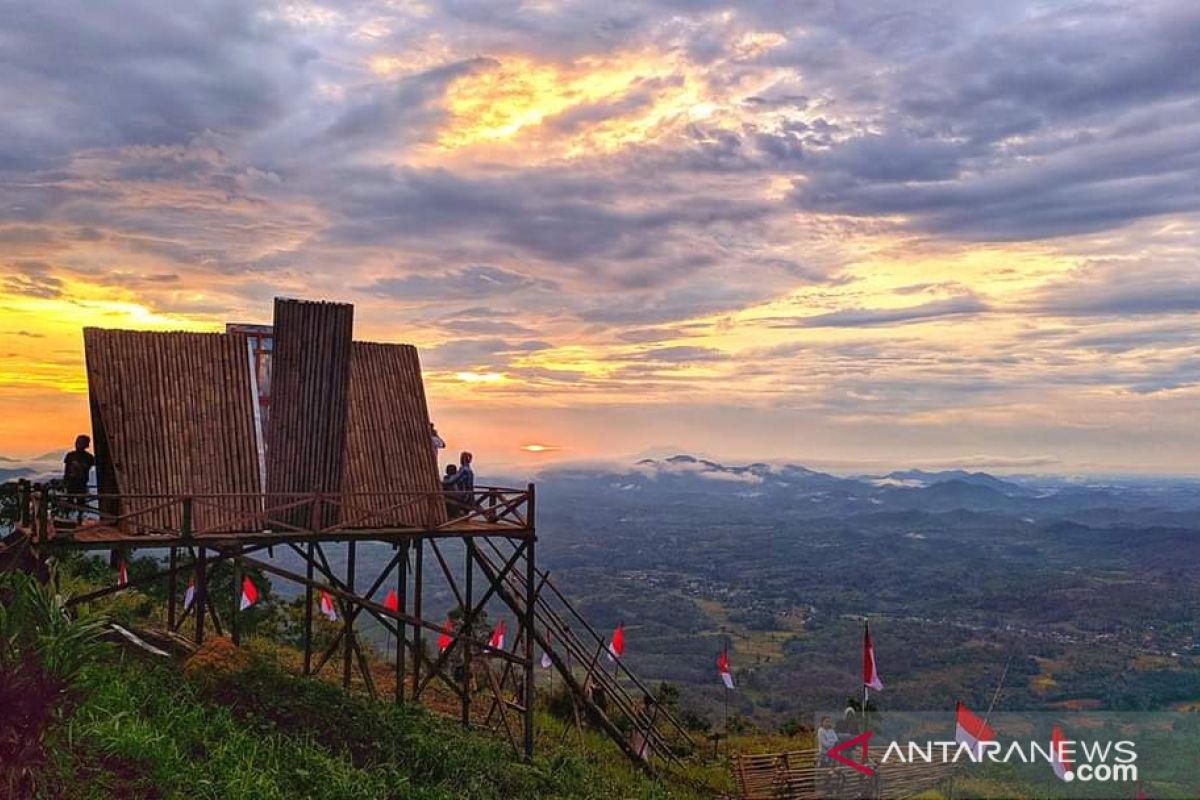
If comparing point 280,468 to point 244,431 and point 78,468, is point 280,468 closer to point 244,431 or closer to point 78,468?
point 244,431

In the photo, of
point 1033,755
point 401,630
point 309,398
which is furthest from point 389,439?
point 1033,755

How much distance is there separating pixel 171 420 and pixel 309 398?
2653 mm

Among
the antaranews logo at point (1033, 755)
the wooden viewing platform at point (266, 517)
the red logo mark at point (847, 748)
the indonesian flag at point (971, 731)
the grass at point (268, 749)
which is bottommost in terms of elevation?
the antaranews logo at point (1033, 755)

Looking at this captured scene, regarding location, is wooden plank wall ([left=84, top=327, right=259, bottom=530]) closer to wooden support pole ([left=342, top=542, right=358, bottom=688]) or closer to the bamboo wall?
the bamboo wall

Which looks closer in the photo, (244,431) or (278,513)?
(278,513)

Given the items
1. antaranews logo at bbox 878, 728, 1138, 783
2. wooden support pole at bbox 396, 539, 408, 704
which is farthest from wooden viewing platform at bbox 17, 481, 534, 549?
antaranews logo at bbox 878, 728, 1138, 783

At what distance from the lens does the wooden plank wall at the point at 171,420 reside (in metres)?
17.2

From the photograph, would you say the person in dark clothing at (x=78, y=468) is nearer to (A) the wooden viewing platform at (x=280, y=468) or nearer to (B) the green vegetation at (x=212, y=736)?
(A) the wooden viewing platform at (x=280, y=468)

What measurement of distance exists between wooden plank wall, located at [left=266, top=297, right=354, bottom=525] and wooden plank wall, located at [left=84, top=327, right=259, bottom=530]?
690mm

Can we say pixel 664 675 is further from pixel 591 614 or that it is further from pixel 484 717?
pixel 484 717

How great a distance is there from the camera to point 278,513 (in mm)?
18219

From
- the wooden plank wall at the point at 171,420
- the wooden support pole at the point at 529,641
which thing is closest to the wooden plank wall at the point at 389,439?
the wooden support pole at the point at 529,641

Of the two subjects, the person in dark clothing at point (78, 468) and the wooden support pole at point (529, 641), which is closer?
the person in dark clothing at point (78, 468)

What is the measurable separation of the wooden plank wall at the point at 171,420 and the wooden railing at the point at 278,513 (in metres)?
0.06
